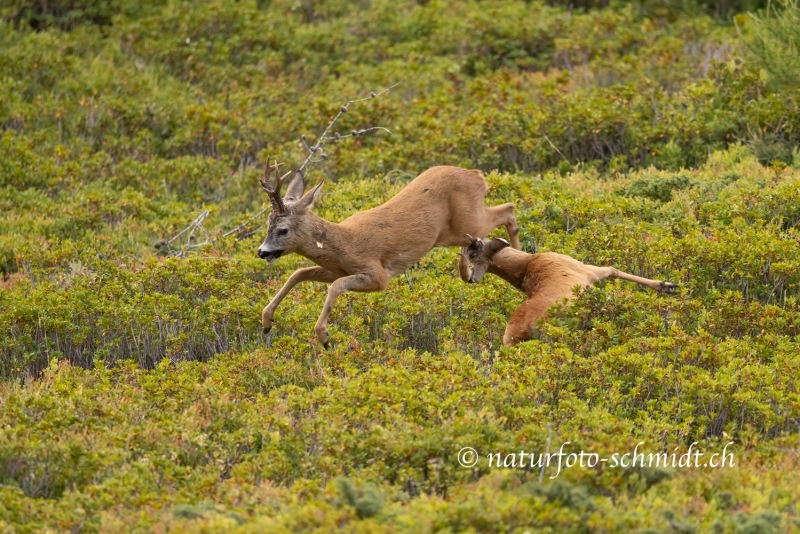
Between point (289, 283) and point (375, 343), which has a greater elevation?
point (289, 283)

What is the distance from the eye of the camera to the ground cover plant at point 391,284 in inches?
301

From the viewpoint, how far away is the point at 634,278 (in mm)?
10852

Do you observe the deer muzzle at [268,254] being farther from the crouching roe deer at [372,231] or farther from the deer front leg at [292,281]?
the deer front leg at [292,281]

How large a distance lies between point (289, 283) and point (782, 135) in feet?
26.3

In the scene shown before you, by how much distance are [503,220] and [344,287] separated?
2.26 meters

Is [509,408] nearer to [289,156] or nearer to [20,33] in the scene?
[289,156]

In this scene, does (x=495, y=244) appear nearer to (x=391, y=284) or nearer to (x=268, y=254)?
(x=391, y=284)

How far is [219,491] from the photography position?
25.2 ft

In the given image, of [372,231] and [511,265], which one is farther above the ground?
[372,231]

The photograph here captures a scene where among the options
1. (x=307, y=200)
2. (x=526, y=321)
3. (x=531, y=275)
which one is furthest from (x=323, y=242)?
(x=531, y=275)

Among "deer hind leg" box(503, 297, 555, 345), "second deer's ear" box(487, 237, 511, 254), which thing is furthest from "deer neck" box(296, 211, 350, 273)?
"deer hind leg" box(503, 297, 555, 345)

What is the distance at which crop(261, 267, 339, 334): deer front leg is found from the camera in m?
10.3

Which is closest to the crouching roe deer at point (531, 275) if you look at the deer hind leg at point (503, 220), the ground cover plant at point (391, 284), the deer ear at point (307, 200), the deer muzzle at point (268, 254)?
the ground cover plant at point (391, 284)

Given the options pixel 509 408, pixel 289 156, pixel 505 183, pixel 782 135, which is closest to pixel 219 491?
pixel 509 408
